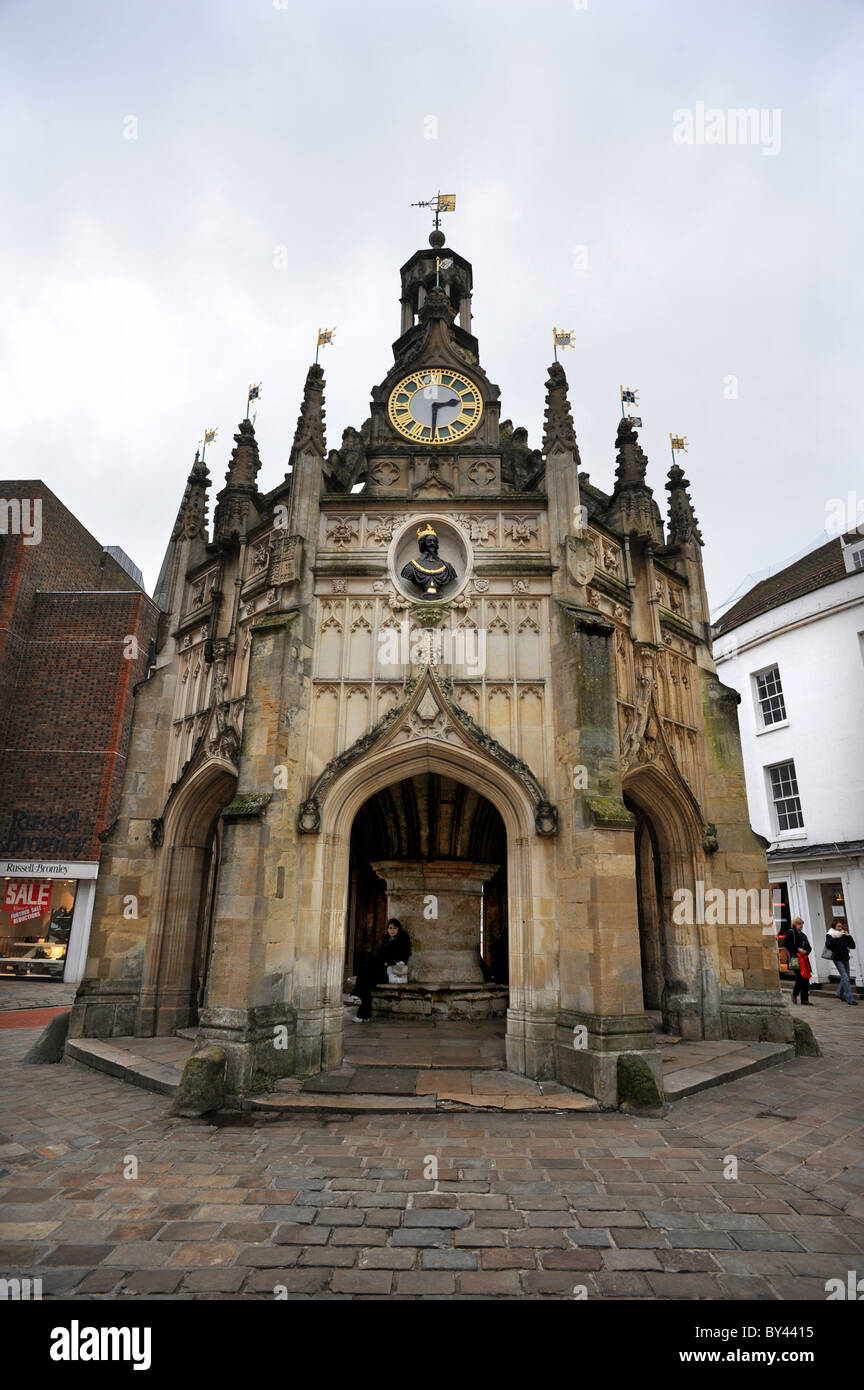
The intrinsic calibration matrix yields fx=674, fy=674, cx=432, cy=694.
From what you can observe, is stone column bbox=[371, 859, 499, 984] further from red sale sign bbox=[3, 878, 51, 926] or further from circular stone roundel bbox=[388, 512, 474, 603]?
red sale sign bbox=[3, 878, 51, 926]

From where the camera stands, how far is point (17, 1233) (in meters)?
4.05

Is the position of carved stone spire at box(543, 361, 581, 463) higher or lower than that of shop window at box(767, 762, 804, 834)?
higher

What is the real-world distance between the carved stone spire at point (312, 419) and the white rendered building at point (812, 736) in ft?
46.9

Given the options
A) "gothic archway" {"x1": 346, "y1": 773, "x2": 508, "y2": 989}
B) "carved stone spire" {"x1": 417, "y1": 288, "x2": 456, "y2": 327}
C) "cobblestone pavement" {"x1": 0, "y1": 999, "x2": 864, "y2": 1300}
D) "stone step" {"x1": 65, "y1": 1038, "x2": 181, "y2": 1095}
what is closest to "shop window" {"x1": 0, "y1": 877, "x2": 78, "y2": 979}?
"stone step" {"x1": 65, "y1": 1038, "x2": 181, "y2": 1095}

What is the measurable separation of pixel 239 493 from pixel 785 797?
18.7m

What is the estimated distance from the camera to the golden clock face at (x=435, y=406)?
1180 cm

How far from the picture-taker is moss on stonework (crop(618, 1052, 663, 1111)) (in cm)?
701

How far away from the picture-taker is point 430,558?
10.1m

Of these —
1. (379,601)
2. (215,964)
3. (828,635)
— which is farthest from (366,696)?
(828,635)

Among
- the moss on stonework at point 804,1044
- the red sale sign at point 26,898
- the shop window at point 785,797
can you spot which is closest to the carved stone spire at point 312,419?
the moss on stonework at point 804,1044

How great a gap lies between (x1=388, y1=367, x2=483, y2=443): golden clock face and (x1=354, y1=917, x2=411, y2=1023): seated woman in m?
8.51

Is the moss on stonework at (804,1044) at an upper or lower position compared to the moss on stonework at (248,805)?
lower

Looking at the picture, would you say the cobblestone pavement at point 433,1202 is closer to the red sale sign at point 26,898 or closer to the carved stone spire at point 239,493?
the carved stone spire at point 239,493
